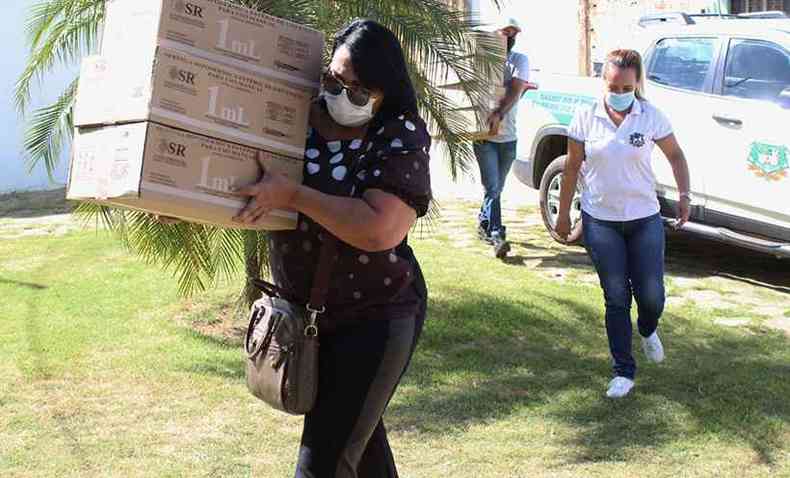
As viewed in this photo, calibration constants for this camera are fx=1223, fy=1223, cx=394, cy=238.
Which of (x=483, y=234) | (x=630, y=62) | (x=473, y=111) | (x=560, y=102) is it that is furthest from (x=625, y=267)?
(x=560, y=102)

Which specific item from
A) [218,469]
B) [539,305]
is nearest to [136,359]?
[218,469]

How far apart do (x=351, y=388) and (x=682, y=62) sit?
247 inches

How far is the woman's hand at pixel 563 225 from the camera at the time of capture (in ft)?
20.1

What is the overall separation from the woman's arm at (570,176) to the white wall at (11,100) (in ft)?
26.2

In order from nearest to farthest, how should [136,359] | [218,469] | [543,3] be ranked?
[218,469] < [136,359] < [543,3]

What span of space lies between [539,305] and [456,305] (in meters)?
0.51

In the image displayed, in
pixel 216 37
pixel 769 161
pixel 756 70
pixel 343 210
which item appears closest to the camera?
pixel 343 210

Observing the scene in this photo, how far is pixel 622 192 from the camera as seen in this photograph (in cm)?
578

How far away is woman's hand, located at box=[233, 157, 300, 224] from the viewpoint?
3088 millimetres

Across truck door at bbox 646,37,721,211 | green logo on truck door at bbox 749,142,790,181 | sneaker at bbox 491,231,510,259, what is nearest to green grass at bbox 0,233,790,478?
sneaker at bbox 491,231,510,259

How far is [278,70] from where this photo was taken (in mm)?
→ 3258

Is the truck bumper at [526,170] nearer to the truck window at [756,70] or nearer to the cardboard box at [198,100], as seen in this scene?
the truck window at [756,70]

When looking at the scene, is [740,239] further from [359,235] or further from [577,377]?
[359,235]

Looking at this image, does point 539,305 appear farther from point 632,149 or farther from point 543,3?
point 543,3
